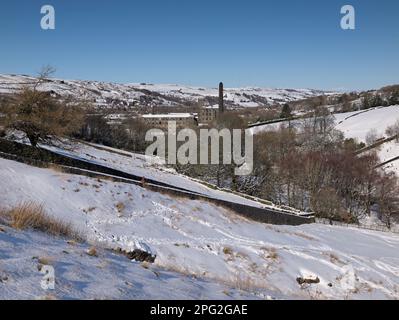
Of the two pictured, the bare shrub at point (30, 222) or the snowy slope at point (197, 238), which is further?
the snowy slope at point (197, 238)

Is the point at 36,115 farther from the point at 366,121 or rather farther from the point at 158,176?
the point at 366,121

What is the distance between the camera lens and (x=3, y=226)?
6805mm

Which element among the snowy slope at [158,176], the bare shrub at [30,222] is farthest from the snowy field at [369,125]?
the bare shrub at [30,222]

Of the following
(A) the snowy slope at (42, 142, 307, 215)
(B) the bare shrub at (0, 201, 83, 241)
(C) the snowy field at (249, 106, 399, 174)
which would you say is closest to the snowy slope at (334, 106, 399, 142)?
(C) the snowy field at (249, 106, 399, 174)

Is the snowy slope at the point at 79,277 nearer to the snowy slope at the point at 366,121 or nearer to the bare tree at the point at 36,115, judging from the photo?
the bare tree at the point at 36,115

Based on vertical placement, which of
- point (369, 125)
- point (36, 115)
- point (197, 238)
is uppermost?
point (369, 125)

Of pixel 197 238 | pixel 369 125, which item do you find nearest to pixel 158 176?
pixel 197 238

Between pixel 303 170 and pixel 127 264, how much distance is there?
4169 cm

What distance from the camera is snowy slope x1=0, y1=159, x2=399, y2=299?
1162 centimetres

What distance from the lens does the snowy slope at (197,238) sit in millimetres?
11625

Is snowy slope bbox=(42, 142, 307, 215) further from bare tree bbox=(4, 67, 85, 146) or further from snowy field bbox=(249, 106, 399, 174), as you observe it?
snowy field bbox=(249, 106, 399, 174)

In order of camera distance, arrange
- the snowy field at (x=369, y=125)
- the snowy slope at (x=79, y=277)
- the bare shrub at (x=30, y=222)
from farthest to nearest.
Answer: the snowy field at (x=369, y=125) → the bare shrub at (x=30, y=222) → the snowy slope at (x=79, y=277)

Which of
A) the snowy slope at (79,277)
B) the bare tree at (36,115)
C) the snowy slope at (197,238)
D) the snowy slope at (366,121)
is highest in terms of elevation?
the snowy slope at (366,121)

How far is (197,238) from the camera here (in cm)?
1428
